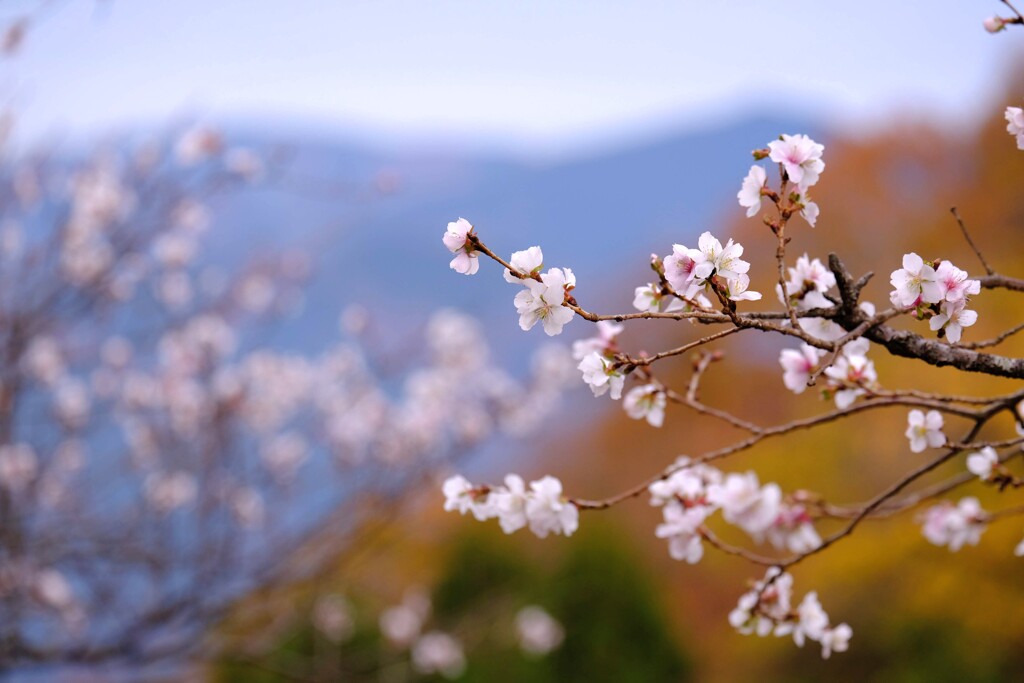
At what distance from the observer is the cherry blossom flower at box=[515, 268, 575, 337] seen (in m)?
1.02

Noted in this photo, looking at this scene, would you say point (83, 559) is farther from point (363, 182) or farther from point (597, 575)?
point (597, 575)

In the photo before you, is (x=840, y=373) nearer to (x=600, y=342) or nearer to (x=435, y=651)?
(x=600, y=342)

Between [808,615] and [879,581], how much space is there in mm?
5560

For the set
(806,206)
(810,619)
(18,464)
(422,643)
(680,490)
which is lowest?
(810,619)

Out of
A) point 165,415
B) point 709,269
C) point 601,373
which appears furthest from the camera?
point 165,415

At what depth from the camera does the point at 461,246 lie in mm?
1032

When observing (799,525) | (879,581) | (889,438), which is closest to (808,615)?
(799,525)

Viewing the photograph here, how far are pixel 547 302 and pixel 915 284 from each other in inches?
18.2

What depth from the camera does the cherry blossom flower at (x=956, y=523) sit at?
1678 mm

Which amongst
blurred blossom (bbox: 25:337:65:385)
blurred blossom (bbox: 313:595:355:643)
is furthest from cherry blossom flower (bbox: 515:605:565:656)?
blurred blossom (bbox: 25:337:65:385)

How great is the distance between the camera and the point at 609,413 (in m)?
15.4

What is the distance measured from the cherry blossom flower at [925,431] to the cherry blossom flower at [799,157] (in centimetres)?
48

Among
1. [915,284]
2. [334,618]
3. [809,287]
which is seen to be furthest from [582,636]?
[915,284]

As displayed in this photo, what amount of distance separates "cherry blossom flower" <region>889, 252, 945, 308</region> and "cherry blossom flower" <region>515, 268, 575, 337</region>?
408 millimetres
